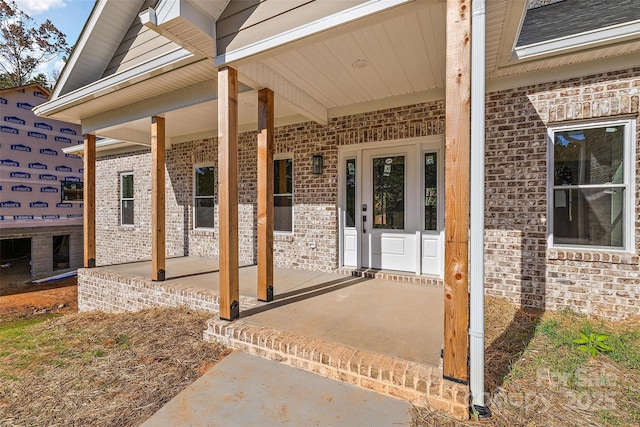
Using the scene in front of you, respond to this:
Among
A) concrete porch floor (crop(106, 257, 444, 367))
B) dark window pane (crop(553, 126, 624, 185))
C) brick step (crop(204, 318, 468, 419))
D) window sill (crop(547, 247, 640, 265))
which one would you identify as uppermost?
dark window pane (crop(553, 126, 624, 185))

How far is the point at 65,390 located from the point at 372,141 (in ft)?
15.0

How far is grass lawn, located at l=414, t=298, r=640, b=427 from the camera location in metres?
1.93

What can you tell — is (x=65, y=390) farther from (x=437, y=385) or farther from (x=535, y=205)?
(x=535, y=205)

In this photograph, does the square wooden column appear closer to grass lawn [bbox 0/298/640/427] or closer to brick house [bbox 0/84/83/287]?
grass lawn [bbox 0/298/640/427]

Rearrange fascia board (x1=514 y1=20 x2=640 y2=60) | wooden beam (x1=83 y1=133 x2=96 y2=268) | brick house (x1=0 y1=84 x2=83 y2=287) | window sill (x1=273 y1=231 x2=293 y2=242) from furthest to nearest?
1. brick house (x1=0 y1=84 x2=83 y2=287)
2. wooden beam (x1=83 y1=133 x2=96 y2=268)
3. window sill (x1=273 y1=231 x2=293 y2=242)
4. fascia board (x1=514 y1=20 x2=640 y2=60)

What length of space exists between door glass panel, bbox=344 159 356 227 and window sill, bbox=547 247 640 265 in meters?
2.74

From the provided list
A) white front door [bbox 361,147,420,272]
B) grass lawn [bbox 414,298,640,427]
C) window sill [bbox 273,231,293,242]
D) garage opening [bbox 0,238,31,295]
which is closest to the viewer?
grass lawn [bbox 414,298,640,427]

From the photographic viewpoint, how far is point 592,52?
3.21m

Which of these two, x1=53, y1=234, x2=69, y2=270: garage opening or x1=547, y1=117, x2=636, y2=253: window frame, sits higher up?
x1=547, y1=117, x2=636, y2=253: window frame

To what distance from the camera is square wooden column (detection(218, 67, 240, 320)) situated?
3.17 metres

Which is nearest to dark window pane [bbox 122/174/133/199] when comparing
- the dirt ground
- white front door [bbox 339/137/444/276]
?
the dirt ground

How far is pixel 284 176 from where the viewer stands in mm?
5750

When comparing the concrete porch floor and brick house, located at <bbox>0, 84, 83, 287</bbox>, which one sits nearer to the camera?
the concrete porch floor

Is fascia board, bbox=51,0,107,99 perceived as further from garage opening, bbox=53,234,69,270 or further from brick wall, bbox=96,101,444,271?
garage opening, bbox=53,234,69,270
